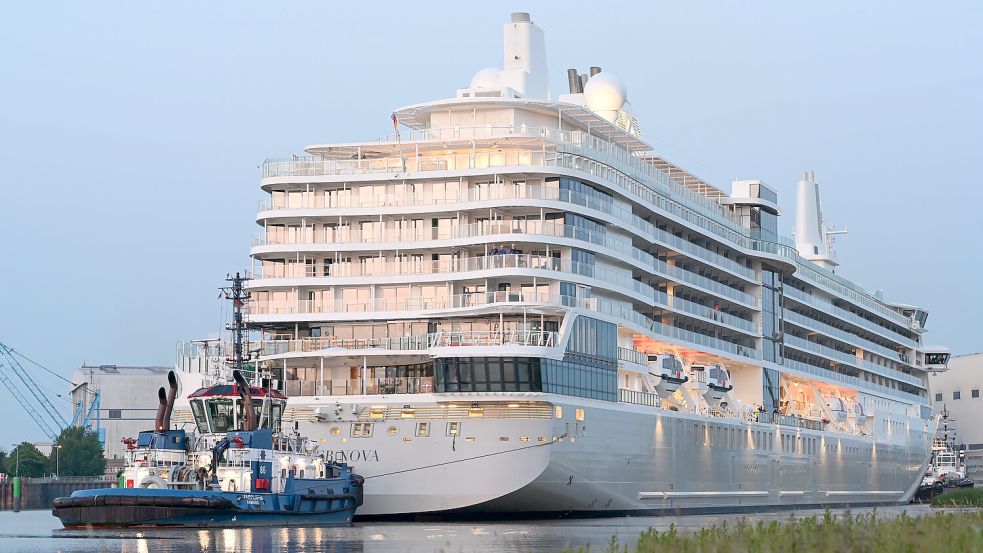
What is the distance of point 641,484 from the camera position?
71500mm

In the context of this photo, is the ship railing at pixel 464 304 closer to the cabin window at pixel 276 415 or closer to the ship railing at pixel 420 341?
the ship railing at pixel 420 341

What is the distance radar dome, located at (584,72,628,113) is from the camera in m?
87.9

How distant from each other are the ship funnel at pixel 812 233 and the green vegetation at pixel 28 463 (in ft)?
236

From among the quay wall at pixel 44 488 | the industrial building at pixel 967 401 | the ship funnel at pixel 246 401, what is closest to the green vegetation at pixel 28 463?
the quay wall at pixel 44 488

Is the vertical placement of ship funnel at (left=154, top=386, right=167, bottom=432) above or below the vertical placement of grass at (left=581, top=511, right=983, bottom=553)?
above

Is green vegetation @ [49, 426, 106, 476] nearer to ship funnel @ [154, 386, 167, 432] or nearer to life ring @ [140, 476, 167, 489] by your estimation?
ship funnel @ [154, 386, 167, 432]

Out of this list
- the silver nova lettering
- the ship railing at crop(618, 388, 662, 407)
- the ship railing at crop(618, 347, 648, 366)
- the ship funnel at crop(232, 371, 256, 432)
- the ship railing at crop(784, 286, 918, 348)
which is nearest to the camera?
the ship funnel at crop(232, 371, 256, 432)

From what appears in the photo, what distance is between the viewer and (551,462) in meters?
62.6

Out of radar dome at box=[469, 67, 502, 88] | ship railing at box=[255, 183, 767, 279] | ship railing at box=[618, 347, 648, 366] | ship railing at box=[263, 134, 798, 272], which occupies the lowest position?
ship railing at box=[618, 347, 648, 366]

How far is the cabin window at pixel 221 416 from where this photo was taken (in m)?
61.7

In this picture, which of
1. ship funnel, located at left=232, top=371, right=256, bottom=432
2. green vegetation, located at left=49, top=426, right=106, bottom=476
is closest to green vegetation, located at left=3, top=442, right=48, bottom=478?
green vegetation, located at left=49, top=426, right=106, bottom=476

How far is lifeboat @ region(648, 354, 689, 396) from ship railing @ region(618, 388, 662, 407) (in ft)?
3.55

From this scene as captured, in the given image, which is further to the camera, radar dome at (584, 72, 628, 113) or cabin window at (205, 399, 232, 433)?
radar dome at (584, 72, 628, 113)

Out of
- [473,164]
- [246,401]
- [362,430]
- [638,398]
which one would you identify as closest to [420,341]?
[362,430]
